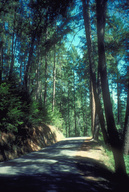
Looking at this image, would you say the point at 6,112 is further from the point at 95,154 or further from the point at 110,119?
the point at 95,154

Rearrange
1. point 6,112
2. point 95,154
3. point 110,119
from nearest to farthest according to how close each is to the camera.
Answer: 1. point 110,119
2. point 6,112
3. point 95,154

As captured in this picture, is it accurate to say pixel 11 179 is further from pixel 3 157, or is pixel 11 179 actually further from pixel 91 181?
pixel 3 157

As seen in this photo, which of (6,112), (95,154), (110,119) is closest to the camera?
(110,119)

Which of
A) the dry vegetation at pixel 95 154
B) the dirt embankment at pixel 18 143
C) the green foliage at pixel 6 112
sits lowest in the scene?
the dry vegetation at pixel 95 154

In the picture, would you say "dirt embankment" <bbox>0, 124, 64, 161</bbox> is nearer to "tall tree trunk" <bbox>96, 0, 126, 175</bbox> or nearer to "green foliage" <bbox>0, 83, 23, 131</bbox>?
"green foliage" <bbox>0, 83, 23, 131</bbox>

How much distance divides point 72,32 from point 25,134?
7270 mm

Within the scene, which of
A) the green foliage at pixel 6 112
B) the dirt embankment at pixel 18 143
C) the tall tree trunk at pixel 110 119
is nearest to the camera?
the tall tree trunk at pixel 110 119

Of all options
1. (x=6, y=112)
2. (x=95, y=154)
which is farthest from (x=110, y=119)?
(x=6, y=112)

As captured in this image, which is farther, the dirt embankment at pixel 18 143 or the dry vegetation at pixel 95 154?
the dry vegetation at pixel 95 154

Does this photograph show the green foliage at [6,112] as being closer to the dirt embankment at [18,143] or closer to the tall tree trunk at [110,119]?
the dirt embankment at [18,143]

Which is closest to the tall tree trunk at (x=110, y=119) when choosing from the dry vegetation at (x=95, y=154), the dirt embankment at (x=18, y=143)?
the dry vegetation at (x=95, y=154)

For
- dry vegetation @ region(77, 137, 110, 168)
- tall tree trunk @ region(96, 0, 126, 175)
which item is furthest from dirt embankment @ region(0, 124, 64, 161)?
tall tree trunk @ region(96, 0, 126, 175)

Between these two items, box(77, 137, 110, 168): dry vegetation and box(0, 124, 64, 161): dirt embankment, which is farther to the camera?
box(77, 137, 110, 168): dry vegetation

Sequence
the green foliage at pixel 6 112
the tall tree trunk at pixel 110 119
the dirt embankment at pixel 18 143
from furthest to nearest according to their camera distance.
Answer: the green foliage at pixel 6 112, the dirt embankment at pixel 18 143, the tall tree trunk at pixel 110 119
